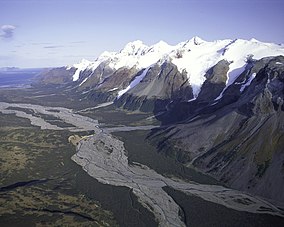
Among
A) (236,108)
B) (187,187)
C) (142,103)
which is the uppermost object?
(236,108)

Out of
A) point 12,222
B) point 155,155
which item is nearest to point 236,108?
point 155,155

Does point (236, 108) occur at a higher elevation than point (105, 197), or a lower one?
higher

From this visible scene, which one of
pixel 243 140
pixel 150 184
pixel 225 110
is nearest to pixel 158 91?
pixel 225 110

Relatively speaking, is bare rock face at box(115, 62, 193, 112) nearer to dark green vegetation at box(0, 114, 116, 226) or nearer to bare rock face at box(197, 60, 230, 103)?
bare rock face at box(197, 60, 230, 103)

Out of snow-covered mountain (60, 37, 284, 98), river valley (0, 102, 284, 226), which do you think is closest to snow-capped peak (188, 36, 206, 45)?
snow-covered mountain (60, 37, 284, 98)

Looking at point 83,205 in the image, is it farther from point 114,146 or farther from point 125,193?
point 114,146

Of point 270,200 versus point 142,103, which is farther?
point 142,103

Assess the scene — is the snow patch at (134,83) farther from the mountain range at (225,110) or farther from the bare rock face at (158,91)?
the mountain range at (225,110)

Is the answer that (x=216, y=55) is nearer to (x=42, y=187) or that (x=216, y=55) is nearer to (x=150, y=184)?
(x=150, y=184)
